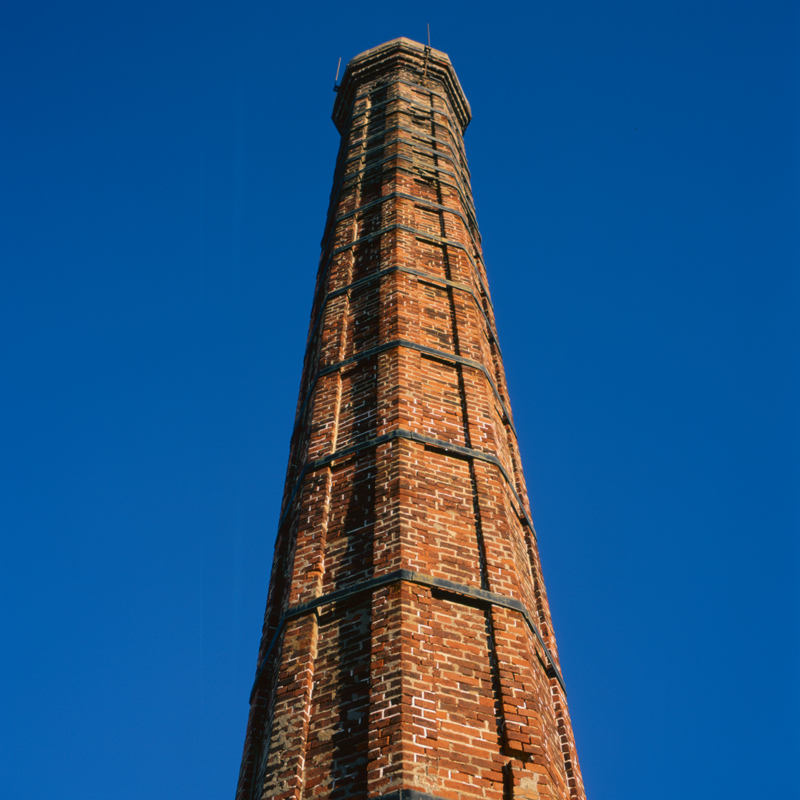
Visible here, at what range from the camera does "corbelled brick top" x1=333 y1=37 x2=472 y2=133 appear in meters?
23.8

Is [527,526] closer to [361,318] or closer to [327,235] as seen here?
[361,318]

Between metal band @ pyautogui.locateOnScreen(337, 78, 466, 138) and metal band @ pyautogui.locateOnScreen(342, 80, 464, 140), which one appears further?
metal band @ pyautogui.locateOnScreen(337, 78, 466, 138)

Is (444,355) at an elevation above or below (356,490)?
above

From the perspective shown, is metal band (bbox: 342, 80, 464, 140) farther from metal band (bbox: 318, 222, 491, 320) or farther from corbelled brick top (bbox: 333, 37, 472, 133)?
metal band (bbox: 318, 222, 491, 320)

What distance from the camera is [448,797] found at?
636 centimetres

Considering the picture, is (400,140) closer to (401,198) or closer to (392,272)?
(401,198)

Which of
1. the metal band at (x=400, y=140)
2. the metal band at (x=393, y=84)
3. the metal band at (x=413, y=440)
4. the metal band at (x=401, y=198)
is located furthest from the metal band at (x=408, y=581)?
the metal band at (x=393, y=84)

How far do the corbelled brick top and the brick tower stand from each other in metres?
10.5

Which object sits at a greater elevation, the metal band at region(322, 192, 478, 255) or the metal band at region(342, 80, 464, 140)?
the metal band at region(342, 80, 464, 140)

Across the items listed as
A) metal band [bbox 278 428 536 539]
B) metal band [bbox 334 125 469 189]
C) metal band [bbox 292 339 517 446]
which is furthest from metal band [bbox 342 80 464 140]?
metal band [bbox 278 428 536 539]

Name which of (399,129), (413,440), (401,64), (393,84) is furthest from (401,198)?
(401,64)

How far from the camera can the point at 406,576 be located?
805 cm

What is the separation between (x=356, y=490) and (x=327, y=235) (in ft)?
33.4

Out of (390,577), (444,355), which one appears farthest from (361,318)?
(390,577)
